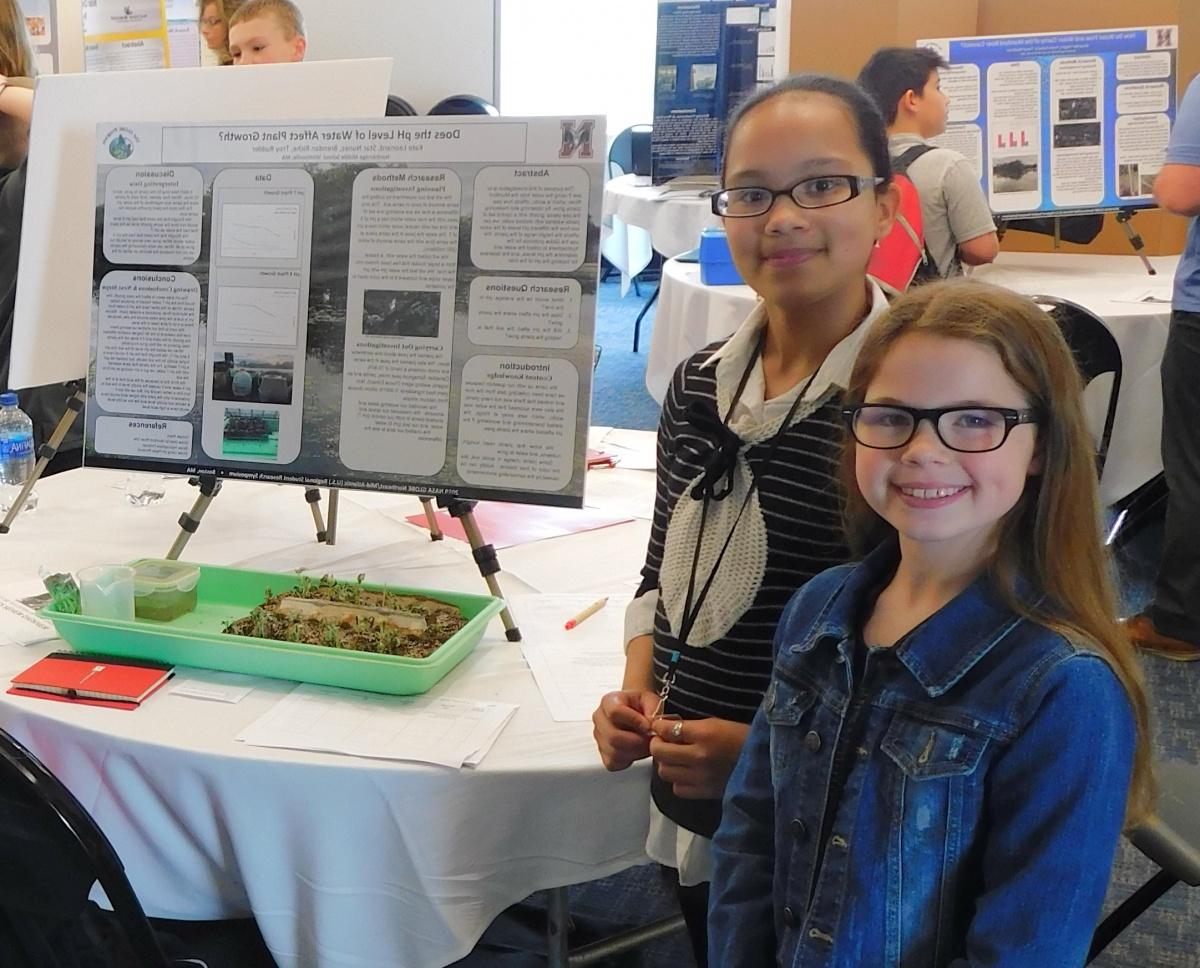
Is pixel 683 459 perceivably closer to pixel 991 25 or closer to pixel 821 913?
pixel 821 913

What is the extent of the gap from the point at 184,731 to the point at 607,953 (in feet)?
2.75

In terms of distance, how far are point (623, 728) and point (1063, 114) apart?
127 inches

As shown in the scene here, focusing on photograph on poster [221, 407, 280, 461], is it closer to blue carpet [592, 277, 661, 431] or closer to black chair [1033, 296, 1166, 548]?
black chair [1033, 296, 1166, 548]

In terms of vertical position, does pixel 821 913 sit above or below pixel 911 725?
below

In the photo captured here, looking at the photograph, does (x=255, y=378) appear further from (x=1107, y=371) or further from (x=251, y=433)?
(x=1107, y=371)

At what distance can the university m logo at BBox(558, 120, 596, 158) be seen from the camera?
1302mm

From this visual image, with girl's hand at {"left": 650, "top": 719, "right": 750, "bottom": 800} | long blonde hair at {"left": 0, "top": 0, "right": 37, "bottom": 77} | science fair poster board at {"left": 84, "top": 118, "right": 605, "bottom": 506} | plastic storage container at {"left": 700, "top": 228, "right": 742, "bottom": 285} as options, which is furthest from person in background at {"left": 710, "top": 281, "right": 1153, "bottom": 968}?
plastic storage container at {"left": 700, "top": 228, "right": 742, "bottom": 285}

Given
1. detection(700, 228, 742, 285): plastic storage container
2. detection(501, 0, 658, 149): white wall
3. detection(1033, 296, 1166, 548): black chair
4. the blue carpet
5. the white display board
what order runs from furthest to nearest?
1. detection(501, 0, 658, 149): white wall
2. the blue carpet
3. detection(700, 228, 742, 285): plastic storage container
4. detection(1033, 296, 1166, 548): black chair
5. the white display board

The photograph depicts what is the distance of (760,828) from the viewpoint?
961mm

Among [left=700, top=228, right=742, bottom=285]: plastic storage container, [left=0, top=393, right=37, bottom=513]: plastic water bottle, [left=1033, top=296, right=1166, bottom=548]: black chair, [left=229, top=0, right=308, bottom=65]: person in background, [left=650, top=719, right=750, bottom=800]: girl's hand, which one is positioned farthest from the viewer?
[left=700, top=228, right=742, bottom=285]: plastic storage container

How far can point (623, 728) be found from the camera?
107 centimetres

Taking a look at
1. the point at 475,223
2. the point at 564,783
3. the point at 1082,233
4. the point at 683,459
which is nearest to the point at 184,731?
the point at 564,783

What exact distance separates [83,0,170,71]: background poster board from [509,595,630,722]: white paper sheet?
4.24m

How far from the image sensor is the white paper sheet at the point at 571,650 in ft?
3.91
